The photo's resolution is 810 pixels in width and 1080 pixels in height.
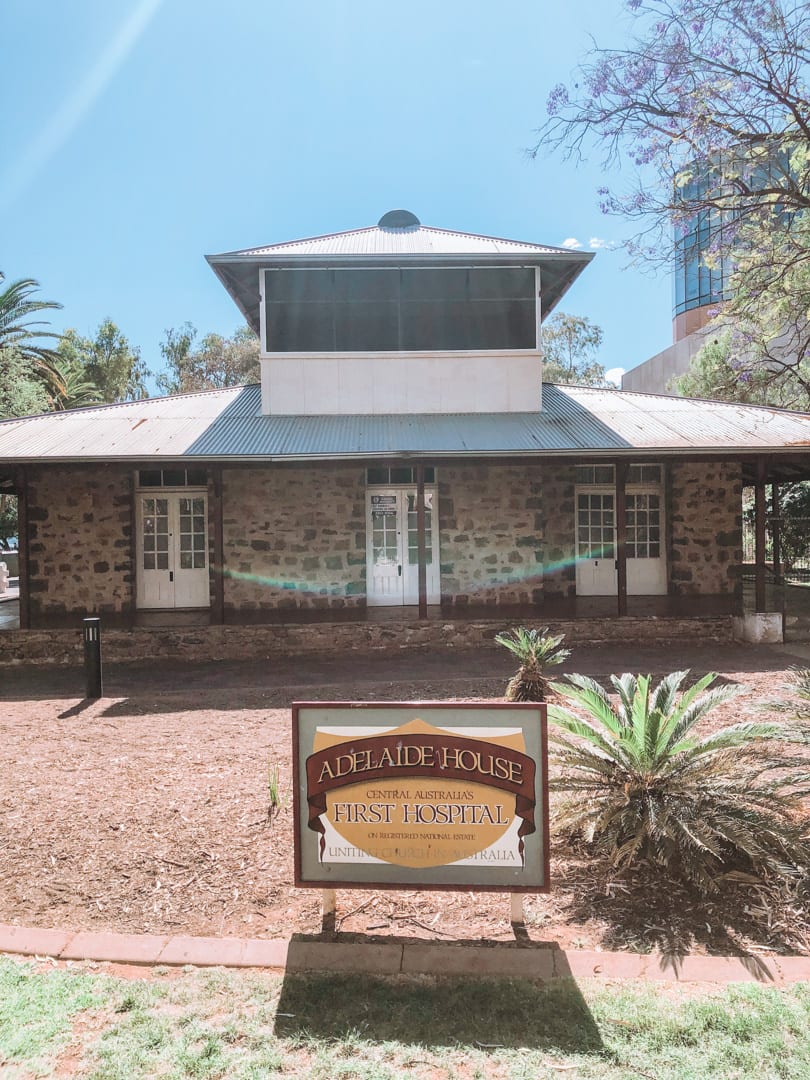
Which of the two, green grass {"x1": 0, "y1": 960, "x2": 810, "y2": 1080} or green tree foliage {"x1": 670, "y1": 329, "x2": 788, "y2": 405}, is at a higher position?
green tree foliage {"x1": 670, "y1": 329, "x2": 788, "y2": 405}

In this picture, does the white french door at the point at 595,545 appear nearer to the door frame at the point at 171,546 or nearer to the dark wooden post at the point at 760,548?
the dark wooden post at the point at 760,548

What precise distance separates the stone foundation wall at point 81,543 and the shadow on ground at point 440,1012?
32.4 feet

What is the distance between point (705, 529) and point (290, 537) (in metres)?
7.20

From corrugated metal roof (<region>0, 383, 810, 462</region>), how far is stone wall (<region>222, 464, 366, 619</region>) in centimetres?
106

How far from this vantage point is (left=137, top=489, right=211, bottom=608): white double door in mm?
11703

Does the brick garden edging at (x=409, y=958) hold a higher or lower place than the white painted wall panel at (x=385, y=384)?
lower

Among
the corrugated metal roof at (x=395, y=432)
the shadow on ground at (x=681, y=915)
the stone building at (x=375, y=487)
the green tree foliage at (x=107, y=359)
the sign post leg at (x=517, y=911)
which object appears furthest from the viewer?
the green tree foliage at (x=107, y=359)

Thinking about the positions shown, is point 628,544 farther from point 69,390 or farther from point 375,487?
point 69,390

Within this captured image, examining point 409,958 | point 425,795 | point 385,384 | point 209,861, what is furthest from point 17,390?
point 409,958

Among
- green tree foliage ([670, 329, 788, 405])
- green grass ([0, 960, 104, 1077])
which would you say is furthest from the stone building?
green grass ([0, 960, 104, 1077])

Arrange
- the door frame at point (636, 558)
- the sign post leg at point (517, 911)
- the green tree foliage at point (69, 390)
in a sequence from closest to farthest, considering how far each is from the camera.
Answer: the sign post leg at point (517, 911) → the door frame at point (636, 558) → the green tree foliage at point (69, 390)

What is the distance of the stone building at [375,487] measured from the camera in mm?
11031

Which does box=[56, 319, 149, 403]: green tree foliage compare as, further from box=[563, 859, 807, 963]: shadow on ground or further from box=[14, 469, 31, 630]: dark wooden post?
box=[563, 859, 807, 963]: shadow on ground

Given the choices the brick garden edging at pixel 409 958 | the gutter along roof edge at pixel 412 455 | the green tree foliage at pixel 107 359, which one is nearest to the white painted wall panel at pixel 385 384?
the gutter along roof edge at pixel 412 455
